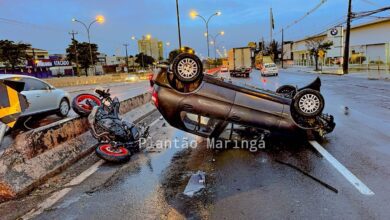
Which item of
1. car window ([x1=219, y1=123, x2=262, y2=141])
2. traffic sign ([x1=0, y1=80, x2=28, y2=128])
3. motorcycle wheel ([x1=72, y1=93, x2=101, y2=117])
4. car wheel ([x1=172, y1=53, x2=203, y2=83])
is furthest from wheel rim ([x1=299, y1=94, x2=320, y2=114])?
traffic sign ([x1=0, y1=80, x2=28, y2=128])

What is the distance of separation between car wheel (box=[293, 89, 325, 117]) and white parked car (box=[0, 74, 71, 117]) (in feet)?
24.8

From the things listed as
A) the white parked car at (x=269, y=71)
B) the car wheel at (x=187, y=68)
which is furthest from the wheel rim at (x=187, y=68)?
A: the white parked car at (x=269, y=71)

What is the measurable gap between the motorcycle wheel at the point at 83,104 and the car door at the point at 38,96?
312 centimetres

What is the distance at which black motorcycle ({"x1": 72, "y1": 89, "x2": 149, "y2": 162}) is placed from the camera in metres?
6.60

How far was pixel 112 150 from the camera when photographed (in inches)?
262

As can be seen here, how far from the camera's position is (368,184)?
4.94 m

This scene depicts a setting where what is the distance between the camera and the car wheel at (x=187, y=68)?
654 cm

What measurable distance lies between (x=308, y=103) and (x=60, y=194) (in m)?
4.84

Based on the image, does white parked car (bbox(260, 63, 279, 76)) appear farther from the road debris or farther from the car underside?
the road debris

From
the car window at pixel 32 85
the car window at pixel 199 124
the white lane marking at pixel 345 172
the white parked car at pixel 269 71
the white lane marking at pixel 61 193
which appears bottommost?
the white parked car at pixel 269 71

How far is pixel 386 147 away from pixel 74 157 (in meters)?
A: 5.86

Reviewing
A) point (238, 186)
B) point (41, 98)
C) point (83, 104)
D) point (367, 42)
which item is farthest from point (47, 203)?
point (367, 42)

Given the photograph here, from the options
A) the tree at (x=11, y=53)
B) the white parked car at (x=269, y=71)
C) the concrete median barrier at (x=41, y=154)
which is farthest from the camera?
the tree at (x=11, y=53)

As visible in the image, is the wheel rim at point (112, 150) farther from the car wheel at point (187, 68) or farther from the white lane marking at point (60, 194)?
the car wheel at point (187, 68)
